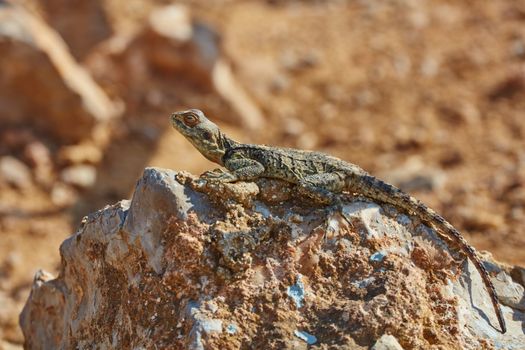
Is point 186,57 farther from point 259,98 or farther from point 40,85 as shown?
point 40,85

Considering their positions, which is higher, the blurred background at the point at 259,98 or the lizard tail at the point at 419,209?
the blurred background at the point at 259,98

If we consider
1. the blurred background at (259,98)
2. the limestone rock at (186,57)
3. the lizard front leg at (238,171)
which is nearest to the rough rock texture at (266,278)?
the lizard front leg at (238,171)

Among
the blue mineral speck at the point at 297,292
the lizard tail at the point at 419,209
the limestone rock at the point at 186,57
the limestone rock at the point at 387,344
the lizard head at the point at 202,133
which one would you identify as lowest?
the limestone rock at the point at 387,344

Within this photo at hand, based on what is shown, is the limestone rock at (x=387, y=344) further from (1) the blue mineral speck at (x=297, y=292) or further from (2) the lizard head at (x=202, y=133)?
(2) the lizard head at (x=202, y=133)

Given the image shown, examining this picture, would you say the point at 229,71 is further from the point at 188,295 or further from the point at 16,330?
the point at 188,295

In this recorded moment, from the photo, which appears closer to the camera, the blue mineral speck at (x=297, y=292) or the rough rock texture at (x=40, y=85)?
the blue mineral speck at (x=297, y=292)

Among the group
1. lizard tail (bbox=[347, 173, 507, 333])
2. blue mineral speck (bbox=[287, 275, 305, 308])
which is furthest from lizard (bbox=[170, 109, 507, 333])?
blue mineral speck (bbox=[287, 275, 305, 308])

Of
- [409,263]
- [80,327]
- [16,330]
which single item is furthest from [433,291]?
[16,330]

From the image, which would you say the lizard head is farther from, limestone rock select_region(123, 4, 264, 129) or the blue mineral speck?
limestone rock select_region(123, 4, 264, 129)
